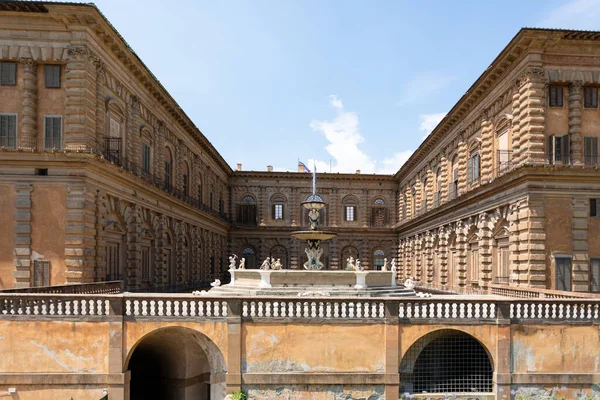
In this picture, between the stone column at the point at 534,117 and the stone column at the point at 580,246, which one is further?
the stone column at the point at 534,117

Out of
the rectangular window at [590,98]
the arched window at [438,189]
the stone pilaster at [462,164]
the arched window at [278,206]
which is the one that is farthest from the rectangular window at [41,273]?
the arched window at [278,206]

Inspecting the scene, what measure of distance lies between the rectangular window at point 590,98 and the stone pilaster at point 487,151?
18.4 ft

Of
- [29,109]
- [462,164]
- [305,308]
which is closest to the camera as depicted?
[305,308]

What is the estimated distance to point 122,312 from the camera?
15.3 m

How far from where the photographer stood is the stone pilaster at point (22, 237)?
70.0ft

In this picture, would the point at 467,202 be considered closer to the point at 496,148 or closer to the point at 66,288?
the point at 496,148

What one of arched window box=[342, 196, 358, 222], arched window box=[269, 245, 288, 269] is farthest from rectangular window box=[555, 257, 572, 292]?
arched window box=[269, 245, 288, 269]

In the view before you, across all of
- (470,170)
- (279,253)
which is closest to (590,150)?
(470,170)

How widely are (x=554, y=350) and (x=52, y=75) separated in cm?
2450

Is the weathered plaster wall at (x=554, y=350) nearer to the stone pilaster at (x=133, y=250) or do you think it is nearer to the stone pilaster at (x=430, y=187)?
the stone pilaster at (x=133, y=250)

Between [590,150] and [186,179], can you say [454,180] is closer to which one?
[590,150]

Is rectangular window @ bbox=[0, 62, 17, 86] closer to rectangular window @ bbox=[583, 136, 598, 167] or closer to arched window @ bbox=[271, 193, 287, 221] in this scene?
rectangular window @ bbox=[583, 136, 598, 167]

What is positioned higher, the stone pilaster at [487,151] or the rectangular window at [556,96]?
the rectangular window at [556,96]

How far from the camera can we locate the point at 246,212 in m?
58.5
